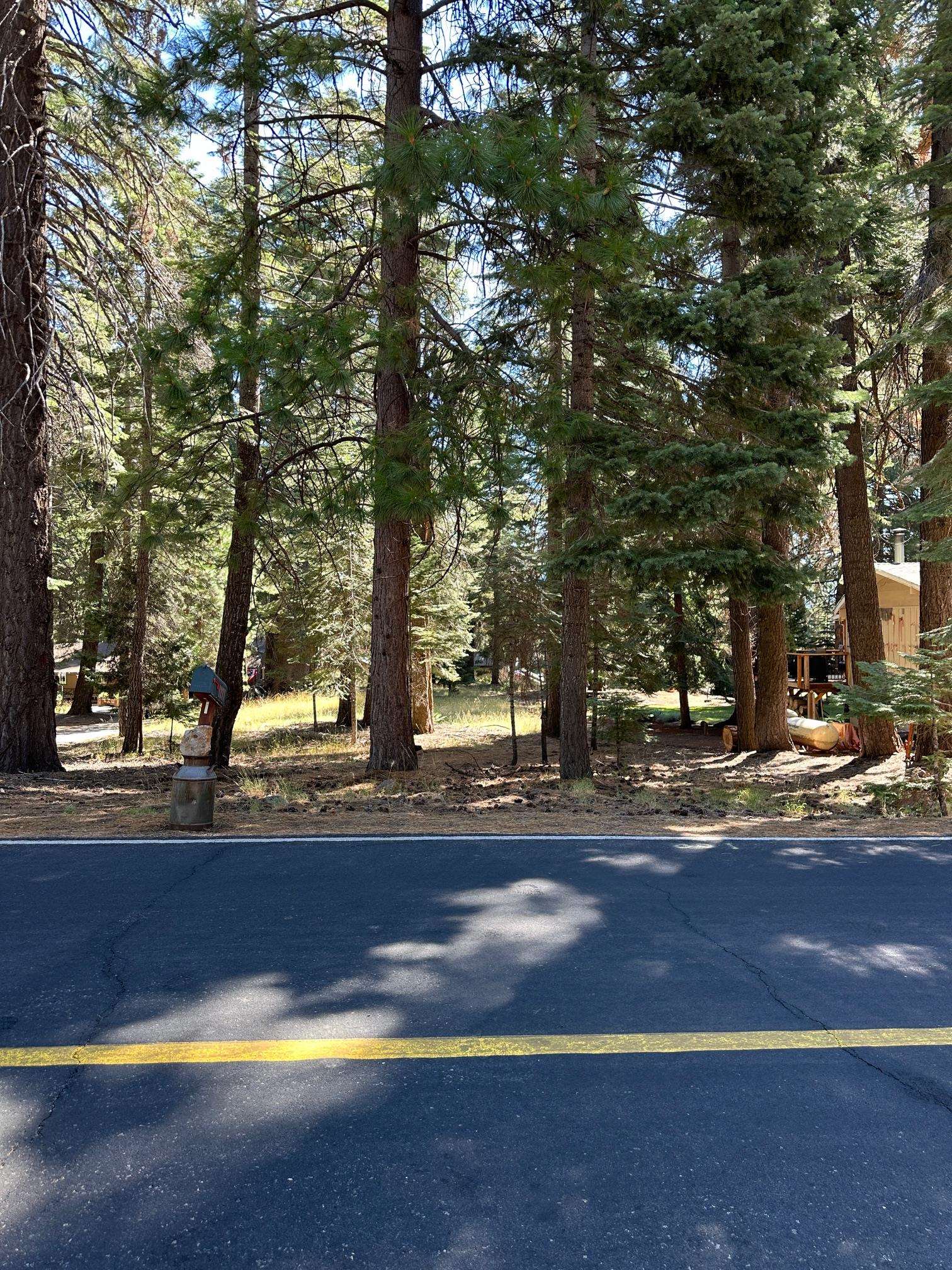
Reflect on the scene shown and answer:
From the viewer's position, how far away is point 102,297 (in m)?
12.3

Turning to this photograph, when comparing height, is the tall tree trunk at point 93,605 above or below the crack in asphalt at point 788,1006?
above

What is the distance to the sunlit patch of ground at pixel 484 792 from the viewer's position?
8.15 meters

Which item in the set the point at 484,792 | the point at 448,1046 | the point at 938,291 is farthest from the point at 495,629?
the point at 448,1046

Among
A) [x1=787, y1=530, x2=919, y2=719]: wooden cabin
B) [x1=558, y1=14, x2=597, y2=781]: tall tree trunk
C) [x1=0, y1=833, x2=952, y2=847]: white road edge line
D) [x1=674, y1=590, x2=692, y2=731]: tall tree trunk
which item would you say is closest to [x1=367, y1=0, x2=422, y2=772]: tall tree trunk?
[x1=558, y1=14, x2=597, y2=781]: tall tree trunk

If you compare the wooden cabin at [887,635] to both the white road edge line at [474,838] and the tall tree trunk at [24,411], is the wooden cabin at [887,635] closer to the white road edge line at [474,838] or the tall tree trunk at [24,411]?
the white road edge line at [474,838]

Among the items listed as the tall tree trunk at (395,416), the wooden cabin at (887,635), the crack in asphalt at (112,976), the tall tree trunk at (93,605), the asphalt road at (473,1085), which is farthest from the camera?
the tall tree trunk at (93,605)

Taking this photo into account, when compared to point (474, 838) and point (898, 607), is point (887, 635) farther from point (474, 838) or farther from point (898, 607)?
point (474, 838)

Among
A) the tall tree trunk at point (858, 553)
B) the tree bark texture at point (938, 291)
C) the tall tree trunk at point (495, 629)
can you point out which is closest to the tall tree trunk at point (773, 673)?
the tall tree trunk at point (858, 553)

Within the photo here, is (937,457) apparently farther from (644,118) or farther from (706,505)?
(644,118)

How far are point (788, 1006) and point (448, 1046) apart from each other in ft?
5.21

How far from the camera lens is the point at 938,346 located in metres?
12.7

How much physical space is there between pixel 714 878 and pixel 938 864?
1798 mm

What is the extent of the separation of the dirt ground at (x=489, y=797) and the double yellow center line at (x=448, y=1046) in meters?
3.82

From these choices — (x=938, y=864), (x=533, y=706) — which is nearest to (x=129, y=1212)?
(x=938, y=864)
